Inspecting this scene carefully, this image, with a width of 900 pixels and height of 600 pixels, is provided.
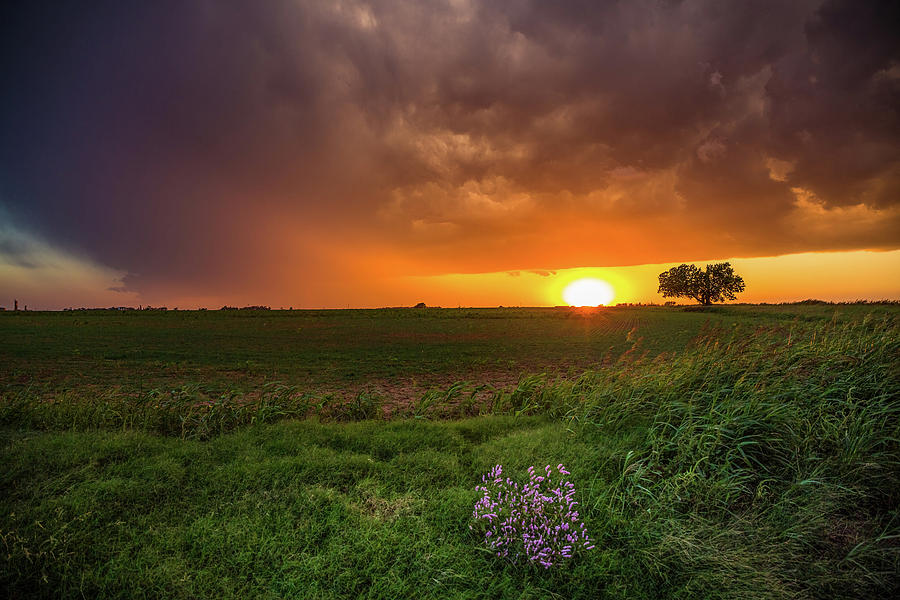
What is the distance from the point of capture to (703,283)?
86.1m

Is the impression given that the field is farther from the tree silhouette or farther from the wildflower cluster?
the tree silhouette

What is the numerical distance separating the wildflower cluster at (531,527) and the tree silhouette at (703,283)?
317 ft

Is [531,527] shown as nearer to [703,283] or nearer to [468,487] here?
[468,487]

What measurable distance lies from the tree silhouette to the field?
8799 cm

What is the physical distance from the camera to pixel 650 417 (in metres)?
7.15

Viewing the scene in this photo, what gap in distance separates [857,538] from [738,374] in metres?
3.78

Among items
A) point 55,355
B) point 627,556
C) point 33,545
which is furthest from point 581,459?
point 55,355

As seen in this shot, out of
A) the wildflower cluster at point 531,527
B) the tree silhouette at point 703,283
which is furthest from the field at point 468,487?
the tree silhouette at point 703,283

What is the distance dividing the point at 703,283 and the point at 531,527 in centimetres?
9737

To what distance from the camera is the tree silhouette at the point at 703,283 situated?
84062 mm

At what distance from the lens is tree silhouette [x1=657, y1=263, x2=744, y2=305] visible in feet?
276

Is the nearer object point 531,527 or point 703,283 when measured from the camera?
point 531,527

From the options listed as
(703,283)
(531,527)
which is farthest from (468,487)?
(703,283)

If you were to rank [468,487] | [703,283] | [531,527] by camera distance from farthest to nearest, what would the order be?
[703,283] < [468,487] < [531,527]
